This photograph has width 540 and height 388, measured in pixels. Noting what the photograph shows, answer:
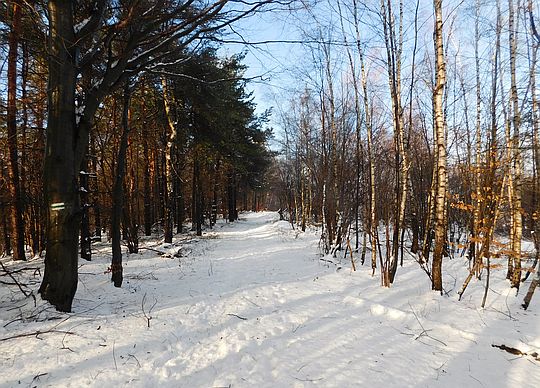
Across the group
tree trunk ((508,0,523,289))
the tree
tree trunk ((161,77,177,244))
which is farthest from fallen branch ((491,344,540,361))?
tree trunk ((161,77,177,244))

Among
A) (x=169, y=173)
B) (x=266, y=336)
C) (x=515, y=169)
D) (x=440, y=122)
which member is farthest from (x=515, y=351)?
A: (x=169, y=173)

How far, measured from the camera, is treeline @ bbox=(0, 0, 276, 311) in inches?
156

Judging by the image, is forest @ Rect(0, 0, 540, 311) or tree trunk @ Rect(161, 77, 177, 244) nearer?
forest @ Rect(0, 0, 540, 311)

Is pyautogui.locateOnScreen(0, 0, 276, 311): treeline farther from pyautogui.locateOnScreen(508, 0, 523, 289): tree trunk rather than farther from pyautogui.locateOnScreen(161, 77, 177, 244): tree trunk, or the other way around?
pyautogui.locateOnScreen(508, 0, 523, 289): tree trunk

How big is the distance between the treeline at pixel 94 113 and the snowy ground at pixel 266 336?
2.73 ft

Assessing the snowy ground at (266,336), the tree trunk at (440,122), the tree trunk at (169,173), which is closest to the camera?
the snowy ground at (266,336)

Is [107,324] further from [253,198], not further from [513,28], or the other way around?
[253,198]

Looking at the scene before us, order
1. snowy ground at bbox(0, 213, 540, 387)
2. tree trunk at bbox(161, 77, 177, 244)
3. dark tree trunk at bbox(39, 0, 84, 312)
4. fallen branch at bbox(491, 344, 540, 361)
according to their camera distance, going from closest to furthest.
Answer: snowy ground at bbox(0, 213, 540, 387), fallen branch at bbox(491, 344, 540, 361), dark tree trunk at bbox(39, 0, 84, 312), tree trunk at bbox(161, 77, 177, 244)

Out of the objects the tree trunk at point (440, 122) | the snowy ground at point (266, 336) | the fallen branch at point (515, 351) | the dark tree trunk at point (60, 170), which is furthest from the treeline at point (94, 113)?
the fallen branch at point (515, 351)

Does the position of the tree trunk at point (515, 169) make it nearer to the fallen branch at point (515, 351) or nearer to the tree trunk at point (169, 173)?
the fallen branch at point (515, 351)

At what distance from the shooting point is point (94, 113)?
14.6ft

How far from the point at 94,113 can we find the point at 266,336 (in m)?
4.26

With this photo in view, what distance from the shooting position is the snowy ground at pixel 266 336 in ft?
9.23

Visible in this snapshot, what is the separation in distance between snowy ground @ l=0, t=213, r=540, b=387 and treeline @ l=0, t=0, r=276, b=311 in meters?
0.83
